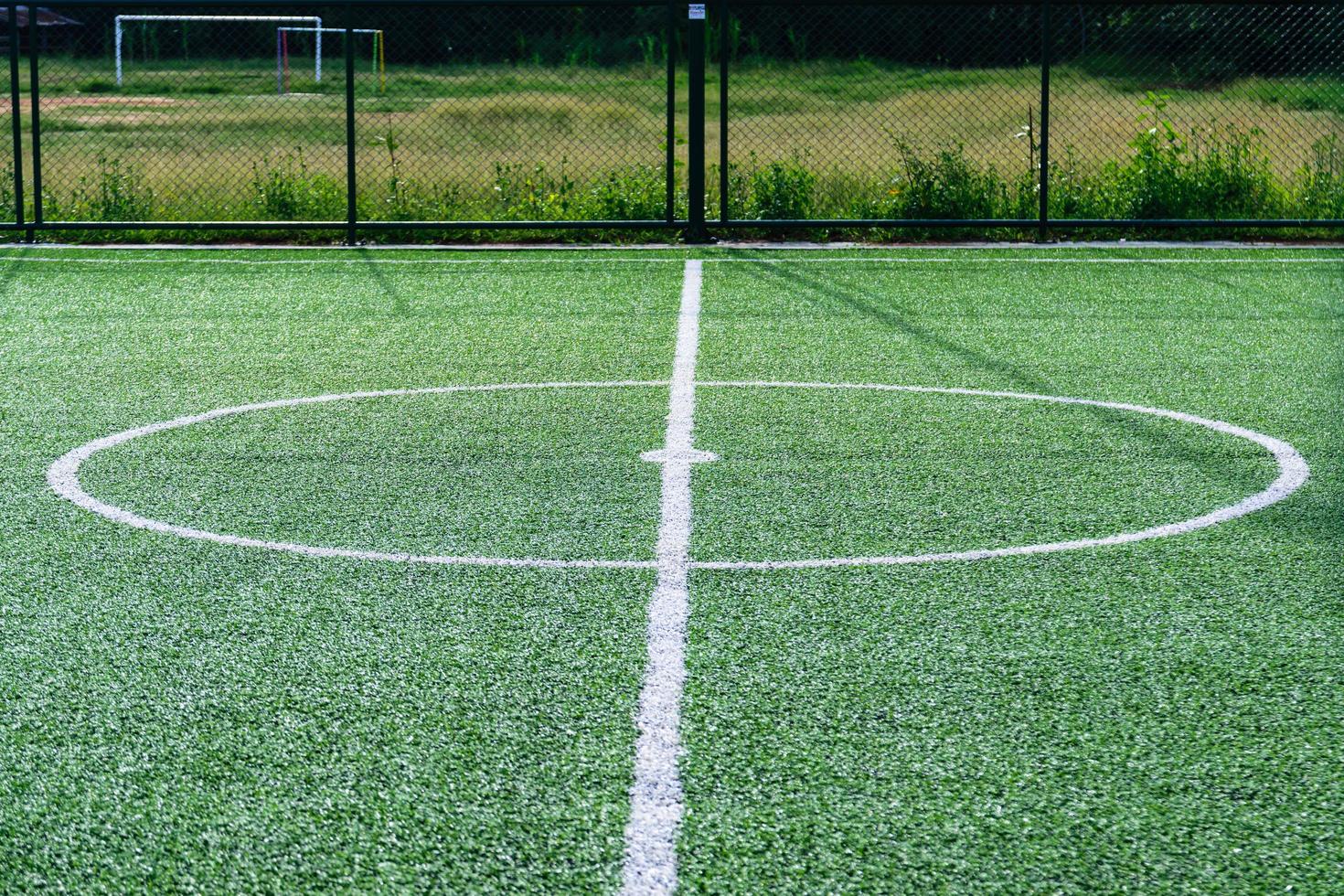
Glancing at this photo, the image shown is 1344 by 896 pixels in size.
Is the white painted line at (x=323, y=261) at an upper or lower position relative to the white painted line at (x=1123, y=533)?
upper

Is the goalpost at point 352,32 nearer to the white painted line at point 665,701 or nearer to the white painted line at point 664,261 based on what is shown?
the white painted line at point 664,261

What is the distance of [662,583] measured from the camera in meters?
4.52

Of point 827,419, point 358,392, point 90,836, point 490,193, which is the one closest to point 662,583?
point 90,836

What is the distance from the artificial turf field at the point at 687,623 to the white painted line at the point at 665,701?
35 millimetres

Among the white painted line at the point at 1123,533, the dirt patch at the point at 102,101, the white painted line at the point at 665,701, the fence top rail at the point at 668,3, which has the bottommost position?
the white painted line at the point at 665,701

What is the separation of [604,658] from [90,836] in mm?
1296

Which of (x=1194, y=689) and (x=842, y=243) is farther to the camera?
(x=842, y=243)

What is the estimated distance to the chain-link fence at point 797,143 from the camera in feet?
42.5

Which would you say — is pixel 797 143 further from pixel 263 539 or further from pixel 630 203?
pixel 263 539

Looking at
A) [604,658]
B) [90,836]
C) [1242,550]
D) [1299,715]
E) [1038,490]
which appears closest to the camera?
[90,836]

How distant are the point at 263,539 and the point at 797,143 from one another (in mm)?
14945

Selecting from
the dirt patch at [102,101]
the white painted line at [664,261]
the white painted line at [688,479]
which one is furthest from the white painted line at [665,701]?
the dirt patch at [102,101]

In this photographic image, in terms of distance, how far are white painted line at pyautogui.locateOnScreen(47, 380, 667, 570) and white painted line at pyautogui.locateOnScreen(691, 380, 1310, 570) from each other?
43 cm

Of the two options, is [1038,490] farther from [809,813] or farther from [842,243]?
[842,243]
